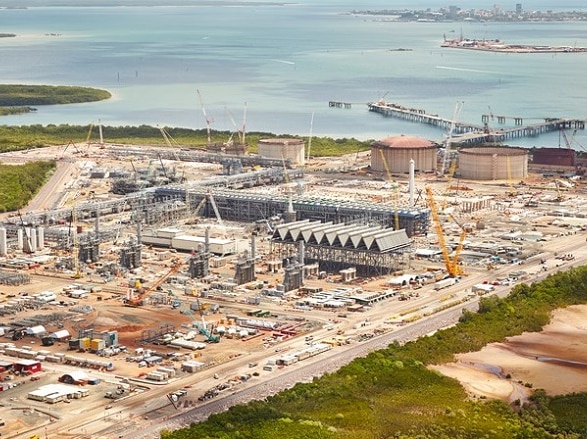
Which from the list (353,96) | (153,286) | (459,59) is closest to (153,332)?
(153,286)

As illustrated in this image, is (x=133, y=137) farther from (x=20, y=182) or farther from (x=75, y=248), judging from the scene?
(x=75, y=248)

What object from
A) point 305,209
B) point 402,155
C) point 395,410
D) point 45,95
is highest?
point 45,95

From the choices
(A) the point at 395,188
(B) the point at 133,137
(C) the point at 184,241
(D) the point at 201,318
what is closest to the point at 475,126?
(B) the point at 133,137

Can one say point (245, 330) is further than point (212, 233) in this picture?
No

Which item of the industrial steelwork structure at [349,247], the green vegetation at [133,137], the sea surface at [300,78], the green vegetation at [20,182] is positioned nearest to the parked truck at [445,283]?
the industrial steelwork structure at [349,247]

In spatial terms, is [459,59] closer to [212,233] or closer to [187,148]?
[187,148]

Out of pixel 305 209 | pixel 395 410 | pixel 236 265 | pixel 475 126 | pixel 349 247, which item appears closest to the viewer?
pixel 395 410

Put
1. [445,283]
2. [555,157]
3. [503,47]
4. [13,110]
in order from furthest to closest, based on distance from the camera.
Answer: [503,47], [13,110], [555,157], [445,283]
